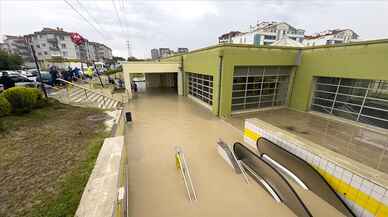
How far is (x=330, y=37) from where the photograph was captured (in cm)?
4409

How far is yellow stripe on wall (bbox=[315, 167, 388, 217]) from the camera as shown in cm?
251

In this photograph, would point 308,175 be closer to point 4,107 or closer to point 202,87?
point 202,87

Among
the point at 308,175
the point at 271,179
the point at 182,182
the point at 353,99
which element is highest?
the point at 353,99

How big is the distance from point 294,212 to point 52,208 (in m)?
4.77

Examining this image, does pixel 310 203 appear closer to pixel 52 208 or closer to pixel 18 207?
pixel 52 208

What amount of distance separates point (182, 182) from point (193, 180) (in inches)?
11.5

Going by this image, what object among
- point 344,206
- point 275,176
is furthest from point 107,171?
point 344,206

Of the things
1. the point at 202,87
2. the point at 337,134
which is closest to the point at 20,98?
the point at 202,87

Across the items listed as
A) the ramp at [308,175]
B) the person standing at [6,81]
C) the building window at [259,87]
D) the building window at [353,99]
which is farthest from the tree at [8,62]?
the building window at [353,99]

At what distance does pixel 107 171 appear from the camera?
108 inches

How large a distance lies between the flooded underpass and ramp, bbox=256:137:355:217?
0.17 metres

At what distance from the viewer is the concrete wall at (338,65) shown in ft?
21.3

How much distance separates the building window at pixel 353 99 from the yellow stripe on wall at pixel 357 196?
671 cm

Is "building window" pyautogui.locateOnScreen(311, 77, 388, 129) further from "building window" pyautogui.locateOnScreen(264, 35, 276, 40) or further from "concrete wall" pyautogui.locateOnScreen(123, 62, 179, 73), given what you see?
"building window" pyautogui.locateOnScreen(264, 35, 276, 40)
